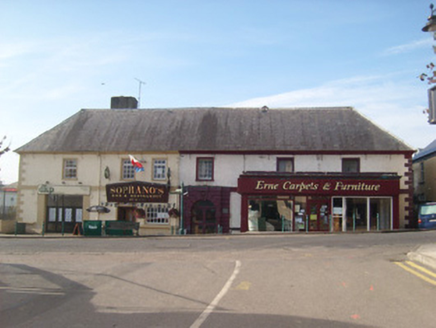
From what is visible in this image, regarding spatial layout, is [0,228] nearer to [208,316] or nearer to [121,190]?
[121,190]

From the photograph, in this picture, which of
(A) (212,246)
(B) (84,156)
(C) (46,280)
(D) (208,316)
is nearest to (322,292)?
(D) (208,316)

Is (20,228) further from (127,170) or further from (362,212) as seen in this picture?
(362,212)

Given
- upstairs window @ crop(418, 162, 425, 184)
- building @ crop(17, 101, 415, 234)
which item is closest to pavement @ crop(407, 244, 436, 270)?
building @ crop(17, 101, 415, 234)

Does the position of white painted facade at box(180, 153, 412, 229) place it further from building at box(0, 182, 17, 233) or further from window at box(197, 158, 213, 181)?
building at box(0, 182, 17, 233)

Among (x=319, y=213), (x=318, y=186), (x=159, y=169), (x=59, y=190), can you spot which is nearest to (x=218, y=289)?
(x=318, y=186)

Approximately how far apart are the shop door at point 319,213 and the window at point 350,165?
259 centimetres

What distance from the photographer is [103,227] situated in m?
29.4

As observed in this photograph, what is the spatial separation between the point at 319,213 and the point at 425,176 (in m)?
12.0

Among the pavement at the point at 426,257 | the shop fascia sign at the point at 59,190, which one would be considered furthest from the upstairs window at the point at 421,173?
the shop fascia sign at the point at 59,190

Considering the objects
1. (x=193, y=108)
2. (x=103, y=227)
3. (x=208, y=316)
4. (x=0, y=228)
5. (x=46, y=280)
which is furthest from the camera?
(x=193, y=108)

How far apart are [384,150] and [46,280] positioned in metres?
25.4

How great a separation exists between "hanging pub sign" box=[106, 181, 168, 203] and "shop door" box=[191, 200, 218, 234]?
230 centimetres

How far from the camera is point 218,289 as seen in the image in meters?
9.91

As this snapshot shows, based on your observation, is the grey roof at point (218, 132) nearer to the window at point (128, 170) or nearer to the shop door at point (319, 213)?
the window at point (128, 170)
